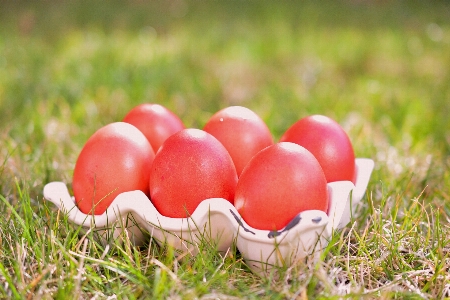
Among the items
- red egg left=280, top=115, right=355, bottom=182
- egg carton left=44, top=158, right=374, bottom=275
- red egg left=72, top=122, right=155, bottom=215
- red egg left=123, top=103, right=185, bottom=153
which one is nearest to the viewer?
egg carton left=44, top=158, right=374, bottom=275

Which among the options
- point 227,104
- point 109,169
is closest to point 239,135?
point 109,169

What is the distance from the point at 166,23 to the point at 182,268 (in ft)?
11.6

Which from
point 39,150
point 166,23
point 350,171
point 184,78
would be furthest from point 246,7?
point 350,171

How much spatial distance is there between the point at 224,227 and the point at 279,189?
0.53ft

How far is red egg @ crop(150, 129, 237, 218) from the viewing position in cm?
125

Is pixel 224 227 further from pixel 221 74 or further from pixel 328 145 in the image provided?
pixel 221 74

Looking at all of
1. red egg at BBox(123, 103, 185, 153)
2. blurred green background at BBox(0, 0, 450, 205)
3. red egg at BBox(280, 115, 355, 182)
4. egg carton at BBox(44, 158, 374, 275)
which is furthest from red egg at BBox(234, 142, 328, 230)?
blurred green background at BBox(0, 0, 450, 205)

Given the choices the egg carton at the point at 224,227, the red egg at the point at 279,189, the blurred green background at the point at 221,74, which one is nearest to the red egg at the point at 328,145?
the egg carton at the point at 224,227

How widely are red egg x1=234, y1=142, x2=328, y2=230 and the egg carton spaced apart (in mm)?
29

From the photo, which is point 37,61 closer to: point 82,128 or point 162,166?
point 82,128

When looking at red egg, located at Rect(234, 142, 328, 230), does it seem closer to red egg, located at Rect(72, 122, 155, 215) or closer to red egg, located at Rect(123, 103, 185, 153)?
red egg, located at Rect(72, 122, 155, 215)

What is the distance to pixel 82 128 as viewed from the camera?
2281mm

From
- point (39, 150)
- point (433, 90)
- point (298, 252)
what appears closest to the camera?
point (298, 252)

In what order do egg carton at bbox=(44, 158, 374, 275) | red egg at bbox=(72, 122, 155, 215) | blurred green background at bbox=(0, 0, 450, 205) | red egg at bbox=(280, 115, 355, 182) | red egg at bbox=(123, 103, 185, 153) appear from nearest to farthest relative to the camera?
1. egg carton at bbox=(44, 158, 374, 275)
2. red egg at bbox=(72, 122, 155, 215)
3. red egg at bbox=(280, 115, 355, 182)
4. red egg at bbox=(123, 103, 185, 153)
5. blurred green background at bbox=(0, 0, 450, 205)
